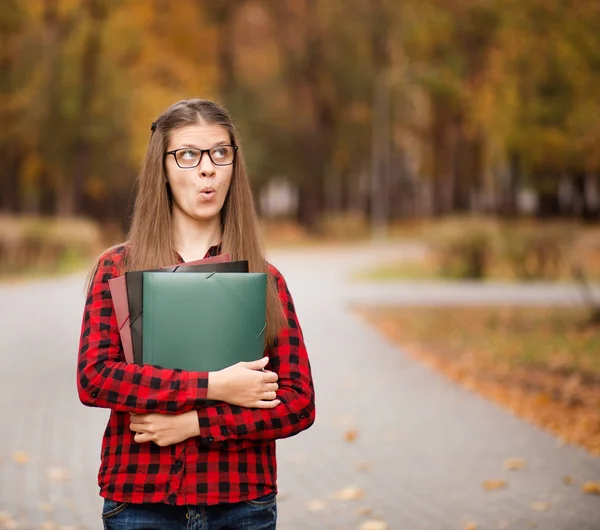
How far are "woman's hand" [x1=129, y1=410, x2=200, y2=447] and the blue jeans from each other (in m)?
0.17

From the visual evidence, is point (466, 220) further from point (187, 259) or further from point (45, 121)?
point (187, 259)

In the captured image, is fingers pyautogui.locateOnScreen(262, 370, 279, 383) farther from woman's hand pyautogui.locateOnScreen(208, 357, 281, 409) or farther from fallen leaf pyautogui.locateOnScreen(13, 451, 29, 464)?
fallen leaf pyautogui.locateOnScreen(13, 451, 29, 464)

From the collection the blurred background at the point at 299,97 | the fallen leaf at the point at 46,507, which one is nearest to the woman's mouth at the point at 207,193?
the fallen leaf at the point at 46,507

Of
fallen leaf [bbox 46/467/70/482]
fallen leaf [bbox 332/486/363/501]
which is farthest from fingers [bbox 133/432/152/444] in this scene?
fallen leaf [bbox 46/467/70/482]

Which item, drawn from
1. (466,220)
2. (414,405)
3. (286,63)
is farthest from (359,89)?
(414,405)

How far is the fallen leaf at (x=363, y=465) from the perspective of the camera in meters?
6.62

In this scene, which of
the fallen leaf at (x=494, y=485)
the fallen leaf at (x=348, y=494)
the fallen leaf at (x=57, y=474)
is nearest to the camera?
the fallen leaf at (x=348, y=494)

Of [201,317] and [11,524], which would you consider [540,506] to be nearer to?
[11,524]

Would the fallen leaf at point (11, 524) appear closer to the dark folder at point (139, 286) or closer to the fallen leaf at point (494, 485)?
the fallen leaf at point (494, 485)

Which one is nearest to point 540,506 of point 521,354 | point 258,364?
point 258,364

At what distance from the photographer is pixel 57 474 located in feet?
21.1

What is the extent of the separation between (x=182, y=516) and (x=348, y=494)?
355cm

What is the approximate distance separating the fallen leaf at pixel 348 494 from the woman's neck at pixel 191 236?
3536 mm

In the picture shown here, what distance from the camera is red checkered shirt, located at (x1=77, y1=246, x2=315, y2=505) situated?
2.43m
